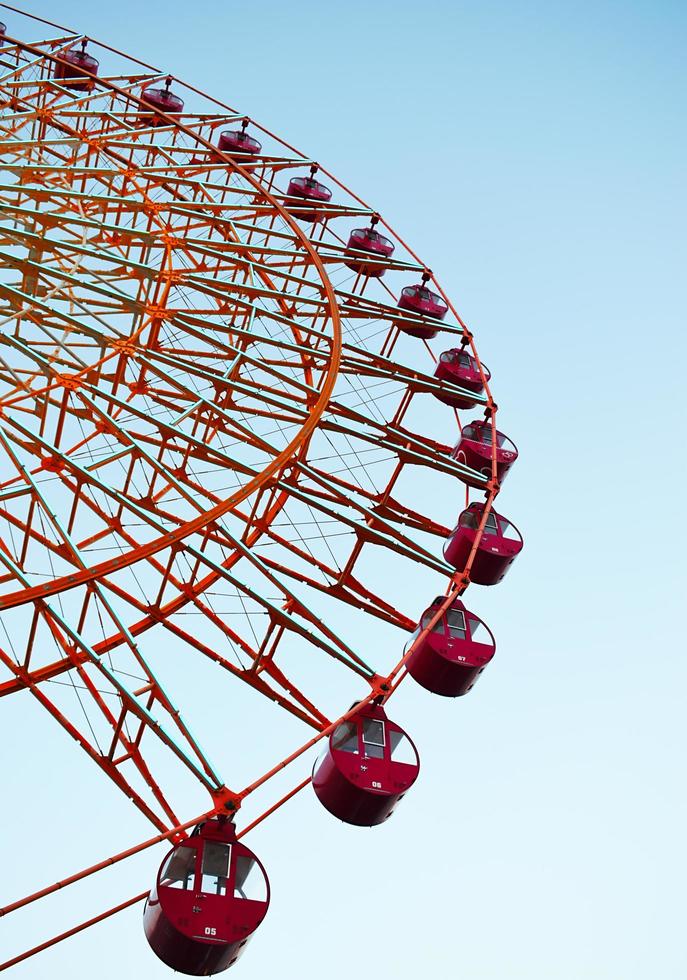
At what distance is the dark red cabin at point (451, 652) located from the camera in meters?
24.3

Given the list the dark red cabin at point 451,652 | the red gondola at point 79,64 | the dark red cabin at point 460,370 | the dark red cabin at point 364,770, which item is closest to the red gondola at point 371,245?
the dark red cabin at point 460,370

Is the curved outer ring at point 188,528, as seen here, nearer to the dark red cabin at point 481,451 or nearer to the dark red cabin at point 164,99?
the dark red cabin at point 481,451

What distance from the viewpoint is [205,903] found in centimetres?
1744

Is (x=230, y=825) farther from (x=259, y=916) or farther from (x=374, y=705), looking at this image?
(x=374, y=705)

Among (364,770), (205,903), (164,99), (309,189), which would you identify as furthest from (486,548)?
(164,99)

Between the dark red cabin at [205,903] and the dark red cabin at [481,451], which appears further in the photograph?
the dark red cabin at [481,451]

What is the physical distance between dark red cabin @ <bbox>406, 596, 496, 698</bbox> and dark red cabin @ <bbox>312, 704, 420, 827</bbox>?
11.1 ft

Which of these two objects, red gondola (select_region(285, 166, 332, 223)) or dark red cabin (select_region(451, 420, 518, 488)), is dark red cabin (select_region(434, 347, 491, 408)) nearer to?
dark red cabin (select_region(451, 420, 518, 488))

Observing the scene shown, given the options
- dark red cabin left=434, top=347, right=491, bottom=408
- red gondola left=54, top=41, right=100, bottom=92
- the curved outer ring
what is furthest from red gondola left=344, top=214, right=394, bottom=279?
the curved outer ring

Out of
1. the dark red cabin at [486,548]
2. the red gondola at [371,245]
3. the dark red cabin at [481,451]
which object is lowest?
the dark red cabin at [486,548]

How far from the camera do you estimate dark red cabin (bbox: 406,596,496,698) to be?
24328 millimetres

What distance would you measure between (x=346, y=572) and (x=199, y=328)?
6.50 metres

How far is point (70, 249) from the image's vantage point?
22266 millimetres

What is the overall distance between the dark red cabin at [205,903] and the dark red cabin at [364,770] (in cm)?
272
